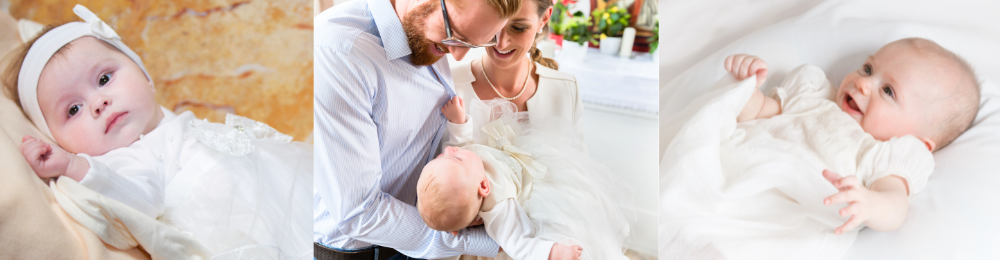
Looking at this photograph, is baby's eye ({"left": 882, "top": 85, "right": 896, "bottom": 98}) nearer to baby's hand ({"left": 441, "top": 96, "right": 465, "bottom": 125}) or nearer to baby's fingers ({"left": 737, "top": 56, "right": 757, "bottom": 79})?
baby's fingers ({"left": 737, "top": 56, "right": 757, "bottom": 79})

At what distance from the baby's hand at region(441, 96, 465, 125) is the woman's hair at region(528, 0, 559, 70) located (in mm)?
251

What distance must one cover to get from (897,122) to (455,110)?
52.7 inches

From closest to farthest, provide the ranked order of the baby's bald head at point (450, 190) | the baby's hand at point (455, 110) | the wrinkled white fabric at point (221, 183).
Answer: the wrinkled white fabric at point (221, 183), the baby's bald head at point (450, 190), the baby's hand at point (455, 110)

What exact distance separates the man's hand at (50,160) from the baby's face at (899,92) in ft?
6.66

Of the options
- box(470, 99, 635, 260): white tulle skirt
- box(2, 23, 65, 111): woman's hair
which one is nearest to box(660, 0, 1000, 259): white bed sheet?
box(470, 99, 635, 260): white tulle skirt

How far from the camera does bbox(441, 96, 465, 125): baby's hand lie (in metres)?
1.50

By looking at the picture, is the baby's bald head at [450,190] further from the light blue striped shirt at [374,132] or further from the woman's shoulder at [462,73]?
the woman's shoulder at [462,73]

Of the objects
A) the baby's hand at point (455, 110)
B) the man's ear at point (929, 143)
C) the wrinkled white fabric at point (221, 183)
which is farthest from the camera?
the man's ear at point (929, 143)

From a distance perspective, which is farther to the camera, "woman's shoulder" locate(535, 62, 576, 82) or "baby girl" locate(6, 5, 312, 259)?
"woman's shoulder" locate(535, 62, 576, 82)

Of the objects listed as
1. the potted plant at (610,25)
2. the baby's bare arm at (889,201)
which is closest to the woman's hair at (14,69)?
the potted plant at (610,25)

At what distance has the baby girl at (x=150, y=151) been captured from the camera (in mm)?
1080

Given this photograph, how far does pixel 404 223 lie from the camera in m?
1.49

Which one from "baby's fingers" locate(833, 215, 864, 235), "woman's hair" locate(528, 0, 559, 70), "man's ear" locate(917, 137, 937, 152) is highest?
"woman's hair" locate(528, 0, 559, 70)

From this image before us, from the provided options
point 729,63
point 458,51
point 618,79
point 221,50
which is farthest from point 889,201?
point 221,50
